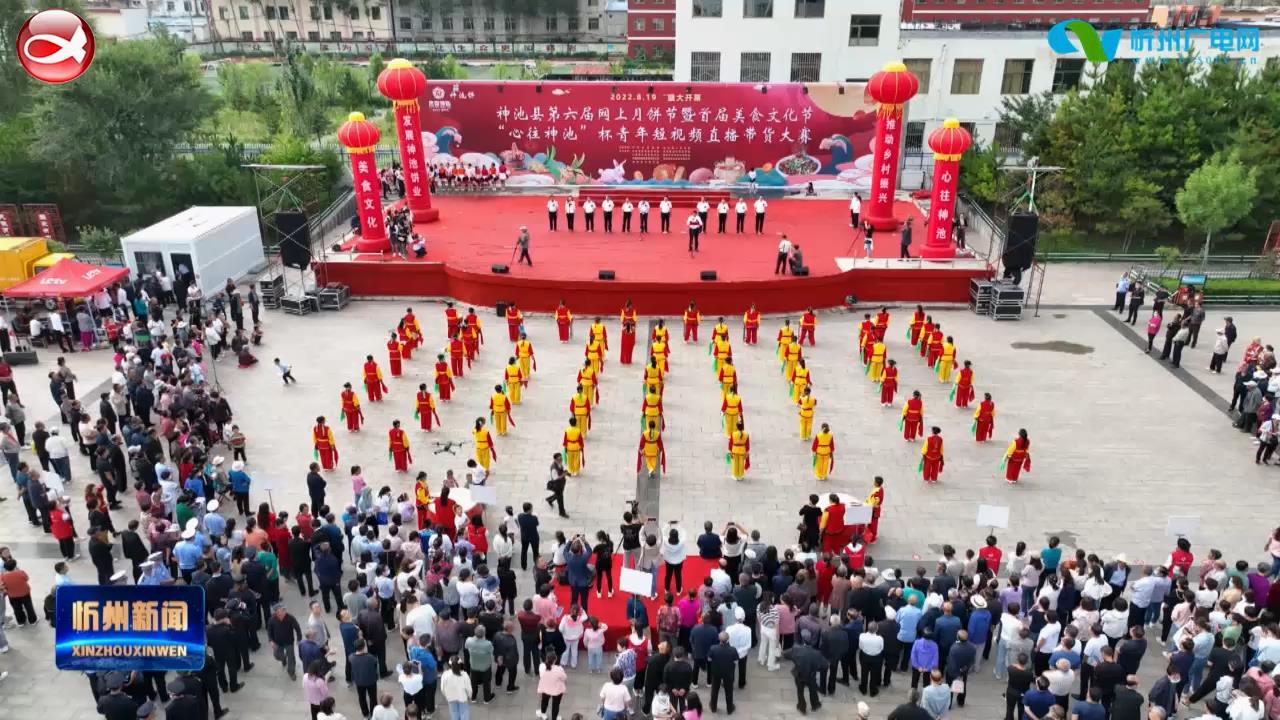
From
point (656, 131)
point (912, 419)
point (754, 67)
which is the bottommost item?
point (912, 419)

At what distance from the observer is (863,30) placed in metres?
32.6

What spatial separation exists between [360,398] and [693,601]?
9236 mm

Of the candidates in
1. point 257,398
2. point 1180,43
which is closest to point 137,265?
point 257,398

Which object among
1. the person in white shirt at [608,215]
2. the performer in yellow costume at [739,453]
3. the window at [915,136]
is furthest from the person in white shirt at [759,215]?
the window at [915,136]

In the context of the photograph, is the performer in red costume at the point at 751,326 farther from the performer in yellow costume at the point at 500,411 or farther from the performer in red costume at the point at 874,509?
the performer in red costume at the point at 874,509

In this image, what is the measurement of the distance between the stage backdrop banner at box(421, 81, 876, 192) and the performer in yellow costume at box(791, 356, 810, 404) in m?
13.4

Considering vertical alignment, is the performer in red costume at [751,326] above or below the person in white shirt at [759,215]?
below

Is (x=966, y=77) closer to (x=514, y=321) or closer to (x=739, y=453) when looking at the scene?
(x=514, y=321)

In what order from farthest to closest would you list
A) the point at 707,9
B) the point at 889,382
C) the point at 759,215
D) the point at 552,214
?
1. the point at 707,9
2. the point at 552,214
3. the point at 759,215
4. the point at 889,382

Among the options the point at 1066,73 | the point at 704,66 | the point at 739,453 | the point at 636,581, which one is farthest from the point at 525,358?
the point at 1066,73

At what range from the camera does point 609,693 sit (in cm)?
848

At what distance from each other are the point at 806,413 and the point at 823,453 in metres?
1.33

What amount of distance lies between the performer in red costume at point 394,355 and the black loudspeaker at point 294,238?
5231mm

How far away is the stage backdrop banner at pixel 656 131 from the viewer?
2784 centimetres
